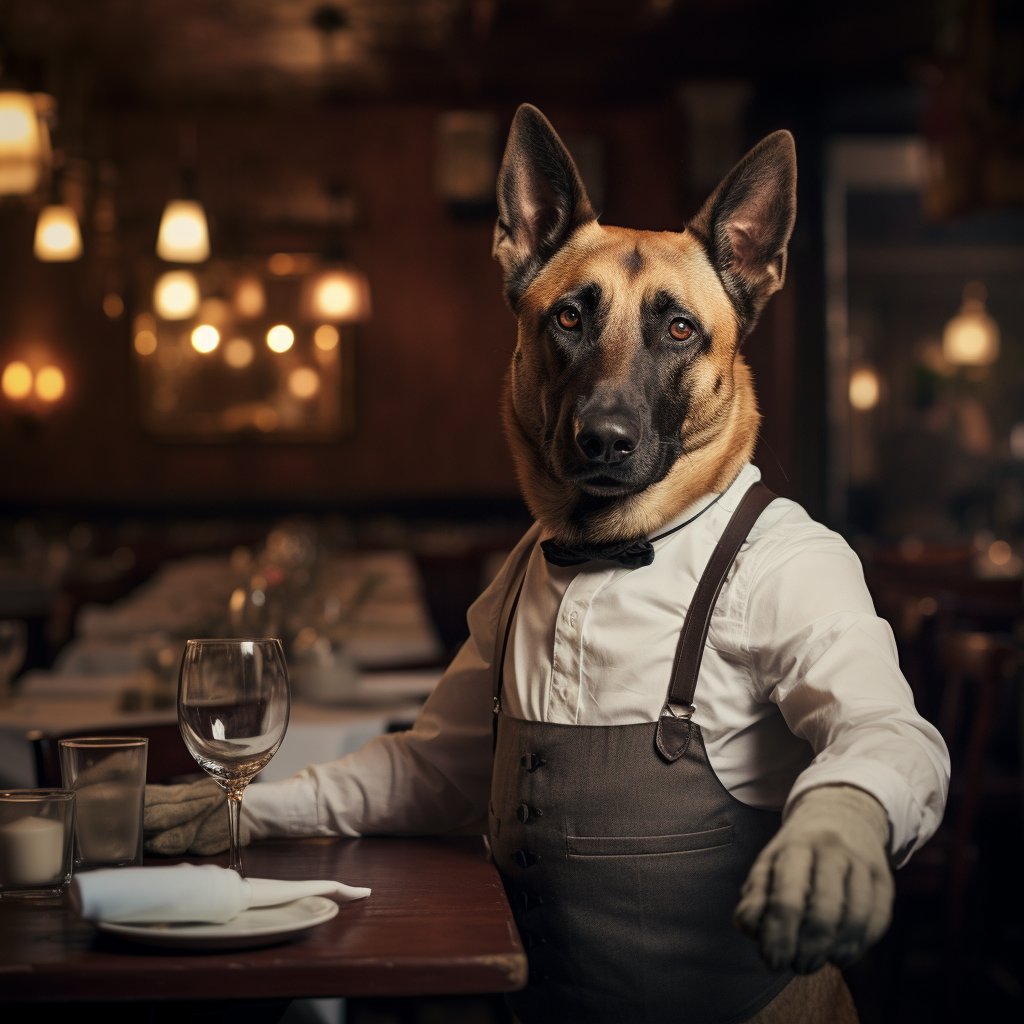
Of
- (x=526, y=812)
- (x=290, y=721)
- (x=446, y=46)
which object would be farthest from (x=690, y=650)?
(x=446, y=46)

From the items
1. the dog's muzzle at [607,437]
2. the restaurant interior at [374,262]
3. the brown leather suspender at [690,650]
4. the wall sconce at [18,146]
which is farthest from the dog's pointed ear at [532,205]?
the restaurant interior at [374,262]

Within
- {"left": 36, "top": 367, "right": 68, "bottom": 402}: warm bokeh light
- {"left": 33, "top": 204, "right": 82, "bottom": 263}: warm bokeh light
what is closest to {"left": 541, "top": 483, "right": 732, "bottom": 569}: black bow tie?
{"left": 33, "top": 204, "right": 82, "bottom": 263}: warm bokeh light

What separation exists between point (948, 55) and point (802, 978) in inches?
219

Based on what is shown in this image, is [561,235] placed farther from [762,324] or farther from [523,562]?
[762,324]

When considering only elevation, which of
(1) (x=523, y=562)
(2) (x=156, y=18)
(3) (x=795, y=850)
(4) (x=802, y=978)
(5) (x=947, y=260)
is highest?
(2) (x=156, y=18)

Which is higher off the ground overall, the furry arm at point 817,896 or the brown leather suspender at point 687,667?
the brown leather suspender at point 687,667

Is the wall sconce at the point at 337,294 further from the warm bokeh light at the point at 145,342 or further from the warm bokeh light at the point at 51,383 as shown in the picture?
the warm bokeh light at the point at 51,383

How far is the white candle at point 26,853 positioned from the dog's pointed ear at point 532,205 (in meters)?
0.82

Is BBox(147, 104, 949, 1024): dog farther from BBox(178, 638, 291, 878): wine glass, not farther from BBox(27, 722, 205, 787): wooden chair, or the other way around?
BBox(27, 722, 205, 787): wooden chair

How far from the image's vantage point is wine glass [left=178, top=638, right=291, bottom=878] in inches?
51.9

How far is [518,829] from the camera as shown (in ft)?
4.75

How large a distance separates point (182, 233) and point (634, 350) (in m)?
4.35

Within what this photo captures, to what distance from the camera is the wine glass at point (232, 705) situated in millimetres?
1318

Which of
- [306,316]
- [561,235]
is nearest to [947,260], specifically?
[306,316]
